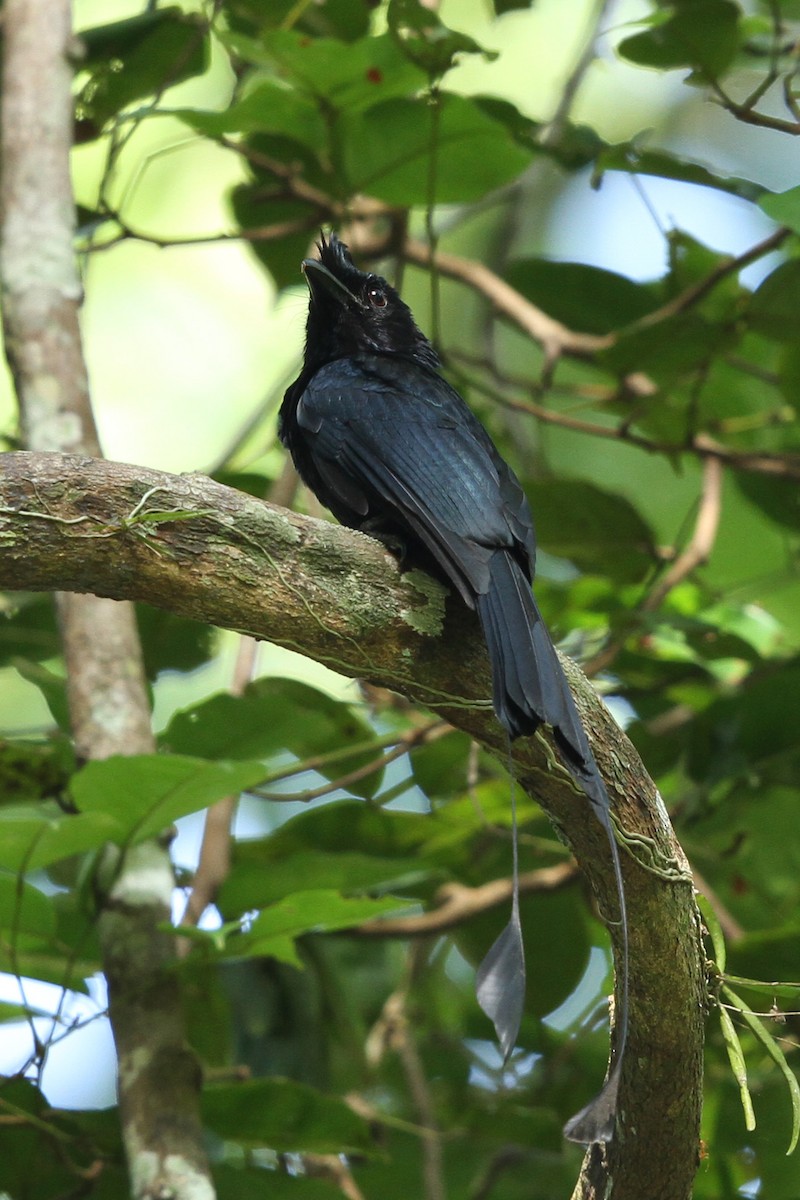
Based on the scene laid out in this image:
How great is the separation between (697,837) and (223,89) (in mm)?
4319

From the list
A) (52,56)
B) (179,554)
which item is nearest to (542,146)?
(52,56)

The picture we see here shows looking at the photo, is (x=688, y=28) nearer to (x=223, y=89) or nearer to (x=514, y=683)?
(x=514, y=683)

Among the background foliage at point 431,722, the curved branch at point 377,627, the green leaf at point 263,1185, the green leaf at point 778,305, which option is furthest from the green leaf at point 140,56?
the green leaf at point 263,1185

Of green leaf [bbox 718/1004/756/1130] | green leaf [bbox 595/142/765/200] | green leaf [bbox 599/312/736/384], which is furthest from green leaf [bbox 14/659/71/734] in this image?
green leaf [bbox 595/142/765/200]

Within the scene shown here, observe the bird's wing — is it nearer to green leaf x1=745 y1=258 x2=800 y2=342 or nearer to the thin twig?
the thin twig

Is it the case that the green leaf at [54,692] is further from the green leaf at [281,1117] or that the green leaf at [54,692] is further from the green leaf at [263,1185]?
the green leaf at [263,1185]

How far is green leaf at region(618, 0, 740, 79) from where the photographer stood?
3.46 metres

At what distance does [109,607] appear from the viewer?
310 cm

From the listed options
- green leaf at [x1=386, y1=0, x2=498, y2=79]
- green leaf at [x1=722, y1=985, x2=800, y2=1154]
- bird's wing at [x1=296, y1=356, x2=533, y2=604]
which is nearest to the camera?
green leaf at [x1=722, y1=985, x2=800, y2=1154]

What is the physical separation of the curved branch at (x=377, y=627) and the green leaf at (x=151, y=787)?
0.89ft

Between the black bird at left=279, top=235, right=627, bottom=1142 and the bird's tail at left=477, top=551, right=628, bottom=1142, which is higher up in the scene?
the black bird at left=279, top=235, right=627, bottom=1142

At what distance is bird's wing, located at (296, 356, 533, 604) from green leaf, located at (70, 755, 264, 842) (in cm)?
52

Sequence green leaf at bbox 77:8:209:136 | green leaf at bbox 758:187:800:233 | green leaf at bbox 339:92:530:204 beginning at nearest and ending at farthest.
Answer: green leaf at bbox 758:187:800:233, green leaf at bbox 339:92:530:204, green leaf at bbox 77:8:209:136

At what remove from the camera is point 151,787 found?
7.38ft
